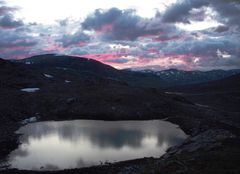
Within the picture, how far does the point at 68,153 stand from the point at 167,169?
25.8m

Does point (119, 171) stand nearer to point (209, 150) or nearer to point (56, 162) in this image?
point (56, 162)

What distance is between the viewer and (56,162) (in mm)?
61281

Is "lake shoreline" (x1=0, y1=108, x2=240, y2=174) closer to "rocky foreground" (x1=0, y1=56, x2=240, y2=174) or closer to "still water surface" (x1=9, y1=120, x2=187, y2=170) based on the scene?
"rocky foreground" (x1=0, y1=56, x2=240, y2=174)

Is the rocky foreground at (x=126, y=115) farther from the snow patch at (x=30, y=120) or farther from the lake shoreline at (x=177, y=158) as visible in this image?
the snow patch at (x=30, y=120)

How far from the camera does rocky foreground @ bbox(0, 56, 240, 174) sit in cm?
5503

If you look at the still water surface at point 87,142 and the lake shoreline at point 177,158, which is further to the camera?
the still water surface at point 87,142

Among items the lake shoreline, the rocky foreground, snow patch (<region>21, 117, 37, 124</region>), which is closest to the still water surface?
the lake shoreline

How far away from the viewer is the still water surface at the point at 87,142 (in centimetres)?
6262

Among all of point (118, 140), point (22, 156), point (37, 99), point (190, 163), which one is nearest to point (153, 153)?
point (118, 140)

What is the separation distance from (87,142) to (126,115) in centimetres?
4409

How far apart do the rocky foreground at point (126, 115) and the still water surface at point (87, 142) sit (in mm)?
3498

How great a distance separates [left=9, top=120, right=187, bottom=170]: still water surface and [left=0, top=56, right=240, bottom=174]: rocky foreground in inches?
138

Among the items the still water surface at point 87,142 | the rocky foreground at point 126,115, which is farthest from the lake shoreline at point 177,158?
the still water surface at point 87,142

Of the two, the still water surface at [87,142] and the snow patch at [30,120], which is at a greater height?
the snow patch at [30,120]
